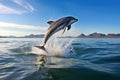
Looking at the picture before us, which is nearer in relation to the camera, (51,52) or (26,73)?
(26,73)

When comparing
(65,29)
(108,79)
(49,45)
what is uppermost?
(65,29)

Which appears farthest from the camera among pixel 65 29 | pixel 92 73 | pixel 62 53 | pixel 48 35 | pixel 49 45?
pixel 49 45

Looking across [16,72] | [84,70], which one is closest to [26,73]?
[16,72]

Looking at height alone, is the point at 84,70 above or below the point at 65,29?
below

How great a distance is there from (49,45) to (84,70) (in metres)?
10.8

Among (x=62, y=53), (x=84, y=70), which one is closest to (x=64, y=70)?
(x=84, y=70)

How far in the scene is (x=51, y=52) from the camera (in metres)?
22.4

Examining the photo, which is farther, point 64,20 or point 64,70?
point 64,20

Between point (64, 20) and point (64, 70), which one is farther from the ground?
point (64, 20)

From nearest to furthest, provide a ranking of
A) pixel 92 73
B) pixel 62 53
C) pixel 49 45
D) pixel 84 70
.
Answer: pixel 92 73 → pixel 84 70 → pixel 62 53 → pixel 49 45

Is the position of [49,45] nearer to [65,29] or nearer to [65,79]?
[65,29]

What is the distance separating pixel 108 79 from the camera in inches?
431

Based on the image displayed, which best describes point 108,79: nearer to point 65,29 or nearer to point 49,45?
point 65,29

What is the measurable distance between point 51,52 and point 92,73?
10.7 meters
